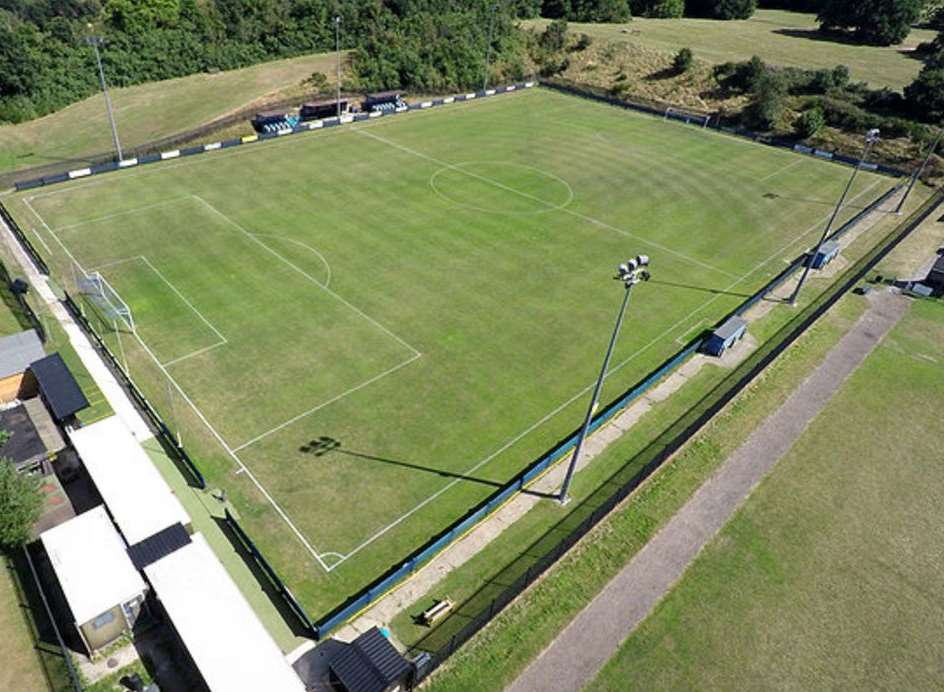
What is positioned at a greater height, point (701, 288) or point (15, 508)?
point (15, 508)

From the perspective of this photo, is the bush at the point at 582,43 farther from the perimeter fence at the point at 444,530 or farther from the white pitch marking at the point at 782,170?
the perimeter fence at the point at 444,530

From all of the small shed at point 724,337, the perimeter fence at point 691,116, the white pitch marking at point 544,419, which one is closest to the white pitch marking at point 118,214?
the white pitch marking at point 544,419

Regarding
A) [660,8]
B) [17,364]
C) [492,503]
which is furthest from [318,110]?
[660,8]

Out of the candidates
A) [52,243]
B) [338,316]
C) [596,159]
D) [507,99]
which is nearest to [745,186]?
[596,159]

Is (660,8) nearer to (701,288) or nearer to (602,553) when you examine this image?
(701,288)

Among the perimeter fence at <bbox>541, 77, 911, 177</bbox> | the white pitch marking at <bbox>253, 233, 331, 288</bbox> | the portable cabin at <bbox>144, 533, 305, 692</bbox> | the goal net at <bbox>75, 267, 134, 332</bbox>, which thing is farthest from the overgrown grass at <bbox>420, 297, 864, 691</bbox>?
the perimeter fence at <bbox>541, 77, 911, 177</bbox>

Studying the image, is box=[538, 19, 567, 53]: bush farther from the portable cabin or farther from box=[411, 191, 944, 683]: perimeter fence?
the portable cabin

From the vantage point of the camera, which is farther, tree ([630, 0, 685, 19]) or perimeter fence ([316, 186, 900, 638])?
tree ([630, 0, 685, 19])
